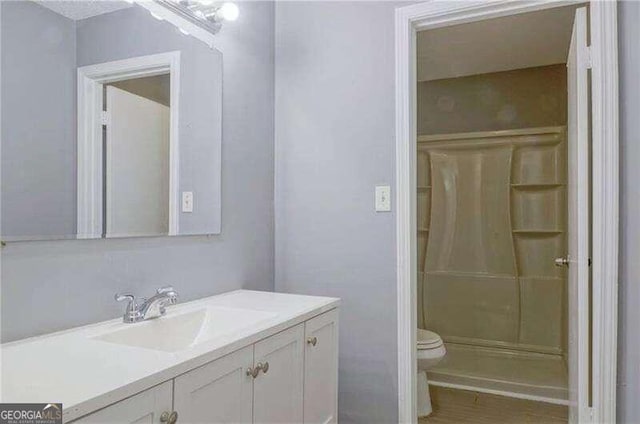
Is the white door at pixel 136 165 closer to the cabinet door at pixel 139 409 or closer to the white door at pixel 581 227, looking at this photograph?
the cabinet door at pixel 139 409

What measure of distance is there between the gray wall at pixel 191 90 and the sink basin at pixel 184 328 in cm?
34

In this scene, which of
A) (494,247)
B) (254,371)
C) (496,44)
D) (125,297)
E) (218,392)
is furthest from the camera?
(494,247)

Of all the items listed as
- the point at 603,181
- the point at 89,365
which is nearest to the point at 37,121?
the point at 89,365

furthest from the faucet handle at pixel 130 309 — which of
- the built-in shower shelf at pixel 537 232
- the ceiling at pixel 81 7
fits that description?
the built-in shower shelf at pixel 537 232

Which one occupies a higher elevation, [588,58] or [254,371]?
[588,58]

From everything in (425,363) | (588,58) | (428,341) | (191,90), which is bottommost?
(425,363)

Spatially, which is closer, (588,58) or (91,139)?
(91,139)

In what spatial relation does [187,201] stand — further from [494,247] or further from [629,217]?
[494,247]

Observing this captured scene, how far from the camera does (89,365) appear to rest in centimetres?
87

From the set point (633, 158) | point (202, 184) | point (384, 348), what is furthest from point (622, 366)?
point (202, 184)

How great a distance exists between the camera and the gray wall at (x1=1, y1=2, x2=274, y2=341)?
3.47 feet

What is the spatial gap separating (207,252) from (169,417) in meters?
0.85

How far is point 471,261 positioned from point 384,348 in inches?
79.9

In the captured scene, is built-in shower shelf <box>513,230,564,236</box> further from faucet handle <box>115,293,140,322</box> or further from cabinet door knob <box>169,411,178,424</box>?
cabinet door knob <box>169,411,178,424</box>
